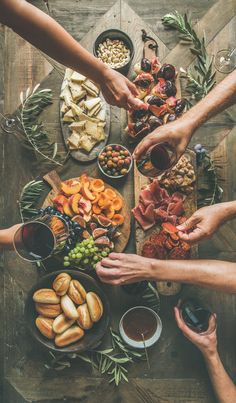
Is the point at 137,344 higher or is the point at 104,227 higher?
the point at 104,227

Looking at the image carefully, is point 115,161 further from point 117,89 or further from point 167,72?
point 167,72

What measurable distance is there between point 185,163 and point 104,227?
0.53 metres

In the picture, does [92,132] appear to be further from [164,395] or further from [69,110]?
[164,395]

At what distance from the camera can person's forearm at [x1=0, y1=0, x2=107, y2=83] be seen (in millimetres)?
1700

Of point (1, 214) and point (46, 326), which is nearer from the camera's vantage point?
point (46, 326)

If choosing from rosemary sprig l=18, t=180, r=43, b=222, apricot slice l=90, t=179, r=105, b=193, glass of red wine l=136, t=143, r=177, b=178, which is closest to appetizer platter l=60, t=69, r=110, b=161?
apricot slice l=90, t=179, r=105, b=193

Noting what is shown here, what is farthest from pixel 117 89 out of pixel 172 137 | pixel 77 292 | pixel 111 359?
pixel 111 359

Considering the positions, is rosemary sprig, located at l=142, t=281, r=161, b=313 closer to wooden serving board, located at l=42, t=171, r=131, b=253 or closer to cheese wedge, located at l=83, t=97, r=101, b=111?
wooden serving board, located at l=42, t=171, r=131, b=253

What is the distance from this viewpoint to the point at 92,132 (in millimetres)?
2373

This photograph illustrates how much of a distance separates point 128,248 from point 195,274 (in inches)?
15.5

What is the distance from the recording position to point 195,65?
8.15 feet

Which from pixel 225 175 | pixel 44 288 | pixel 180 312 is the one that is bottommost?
pixel 180 312

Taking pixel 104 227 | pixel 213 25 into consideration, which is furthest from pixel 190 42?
pixel 104 227

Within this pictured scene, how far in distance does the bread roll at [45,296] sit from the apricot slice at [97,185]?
1.82 ft
